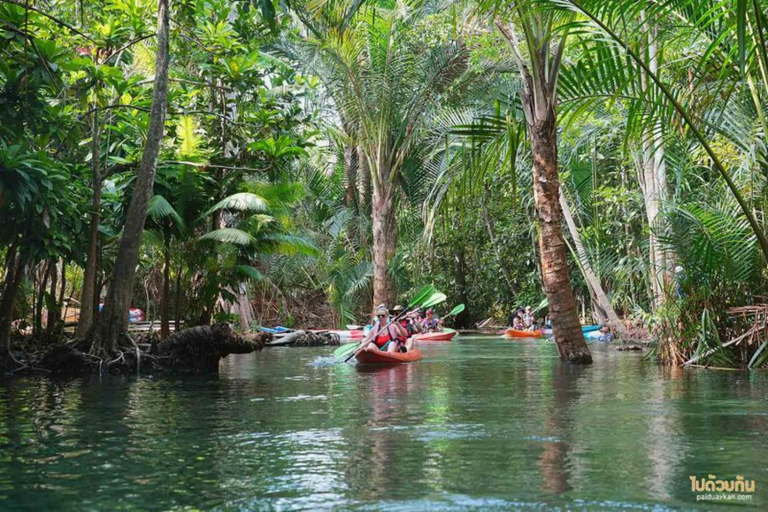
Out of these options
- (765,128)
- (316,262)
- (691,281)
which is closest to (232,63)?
(691,281)

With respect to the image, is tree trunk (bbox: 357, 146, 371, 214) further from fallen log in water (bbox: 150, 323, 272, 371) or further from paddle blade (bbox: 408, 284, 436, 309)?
fallen log in water (bbox: 150, 323, 272, 371)

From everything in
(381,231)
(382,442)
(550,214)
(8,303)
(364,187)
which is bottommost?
(382,442)

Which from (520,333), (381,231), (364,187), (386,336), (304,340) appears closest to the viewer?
(386,336)

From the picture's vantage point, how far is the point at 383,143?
1022 inches

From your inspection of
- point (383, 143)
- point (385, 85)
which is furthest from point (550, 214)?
point (385, 85)

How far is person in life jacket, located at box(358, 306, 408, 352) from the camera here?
17.3 meters

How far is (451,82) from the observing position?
2675cm

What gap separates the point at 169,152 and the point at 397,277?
18.6 metres

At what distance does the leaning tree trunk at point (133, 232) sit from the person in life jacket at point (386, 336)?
5.16 metres

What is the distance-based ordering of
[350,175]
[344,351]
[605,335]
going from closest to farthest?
1. [344,351]
2. [605,335]
3. [350,175]

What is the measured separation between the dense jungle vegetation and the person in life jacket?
7.63 feet

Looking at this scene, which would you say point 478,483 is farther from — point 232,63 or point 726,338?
point 232,63

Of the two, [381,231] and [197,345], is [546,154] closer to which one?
[197,345]

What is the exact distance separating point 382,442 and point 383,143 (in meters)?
19.5
